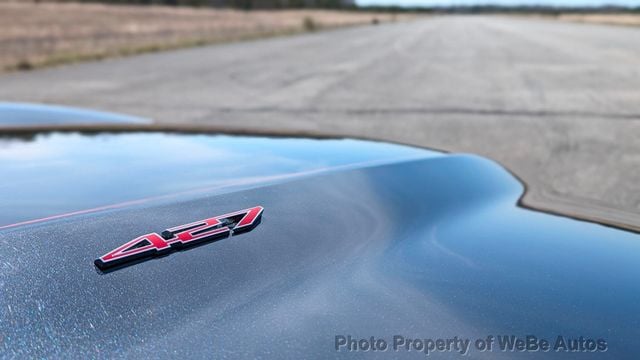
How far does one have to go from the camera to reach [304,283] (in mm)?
1514

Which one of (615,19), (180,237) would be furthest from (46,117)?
(615,19)

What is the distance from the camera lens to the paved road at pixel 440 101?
6012mm

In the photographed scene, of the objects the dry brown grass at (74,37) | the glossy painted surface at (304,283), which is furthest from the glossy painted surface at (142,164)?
the dry brown grass at (74,37)

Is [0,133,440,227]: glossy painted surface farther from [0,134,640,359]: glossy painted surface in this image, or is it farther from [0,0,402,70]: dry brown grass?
[0,0,402,70]: dry brown grass

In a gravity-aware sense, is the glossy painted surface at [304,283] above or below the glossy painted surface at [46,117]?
above

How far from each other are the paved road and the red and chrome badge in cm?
138

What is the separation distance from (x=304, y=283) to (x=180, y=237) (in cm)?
35

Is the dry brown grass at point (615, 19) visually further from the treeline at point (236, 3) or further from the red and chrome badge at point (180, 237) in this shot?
the red and chrome badge at point (180, 237)

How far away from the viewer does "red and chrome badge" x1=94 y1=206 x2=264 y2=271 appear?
1438 mm

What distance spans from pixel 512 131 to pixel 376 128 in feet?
6.13

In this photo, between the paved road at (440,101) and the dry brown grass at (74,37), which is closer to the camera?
the paved road at (440,101)

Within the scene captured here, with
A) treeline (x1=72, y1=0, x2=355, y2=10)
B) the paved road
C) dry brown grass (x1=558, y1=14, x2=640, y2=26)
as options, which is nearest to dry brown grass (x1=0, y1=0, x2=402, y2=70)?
the paved road

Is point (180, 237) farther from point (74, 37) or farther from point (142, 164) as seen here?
point (74, 37)

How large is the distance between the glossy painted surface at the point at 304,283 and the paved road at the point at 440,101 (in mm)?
819
